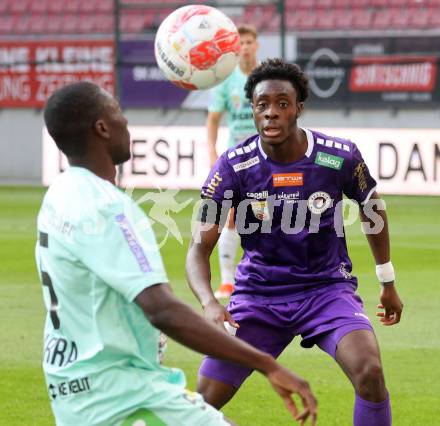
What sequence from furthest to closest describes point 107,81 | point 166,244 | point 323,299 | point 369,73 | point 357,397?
point 107,81, point 369,73, point 166,244, point 323,299, point 357,397

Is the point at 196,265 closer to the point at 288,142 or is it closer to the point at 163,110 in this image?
the point at 288,142

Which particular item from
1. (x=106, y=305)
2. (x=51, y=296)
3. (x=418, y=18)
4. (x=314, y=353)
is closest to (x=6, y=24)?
(x=418, y=18)

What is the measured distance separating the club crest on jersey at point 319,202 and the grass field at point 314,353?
53.9 inches

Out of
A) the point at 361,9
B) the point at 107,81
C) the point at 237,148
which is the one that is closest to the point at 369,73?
the point at 361,9

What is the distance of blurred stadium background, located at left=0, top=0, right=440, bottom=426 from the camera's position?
11.9 meters

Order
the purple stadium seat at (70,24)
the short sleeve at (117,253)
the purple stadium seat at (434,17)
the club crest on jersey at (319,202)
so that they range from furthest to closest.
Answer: the purple stadium seat at (70,24) → the purple stadium seat at (434,17) → the club crest on jersey at (319,202) → the short sleeve at (117,253)

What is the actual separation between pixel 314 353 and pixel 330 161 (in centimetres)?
299

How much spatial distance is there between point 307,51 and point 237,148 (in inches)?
746

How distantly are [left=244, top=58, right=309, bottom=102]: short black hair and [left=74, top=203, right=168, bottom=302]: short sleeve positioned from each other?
2.35 metres

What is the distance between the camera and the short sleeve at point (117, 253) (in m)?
3.40

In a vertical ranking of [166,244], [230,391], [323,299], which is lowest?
[166,244]

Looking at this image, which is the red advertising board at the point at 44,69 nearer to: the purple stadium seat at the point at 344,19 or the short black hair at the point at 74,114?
the purple stadium seat at the point at 344,19

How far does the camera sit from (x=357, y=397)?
5.17m

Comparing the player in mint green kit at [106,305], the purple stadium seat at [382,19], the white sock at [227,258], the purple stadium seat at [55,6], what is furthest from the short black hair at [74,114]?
the purple stadium seat at [55,6]
